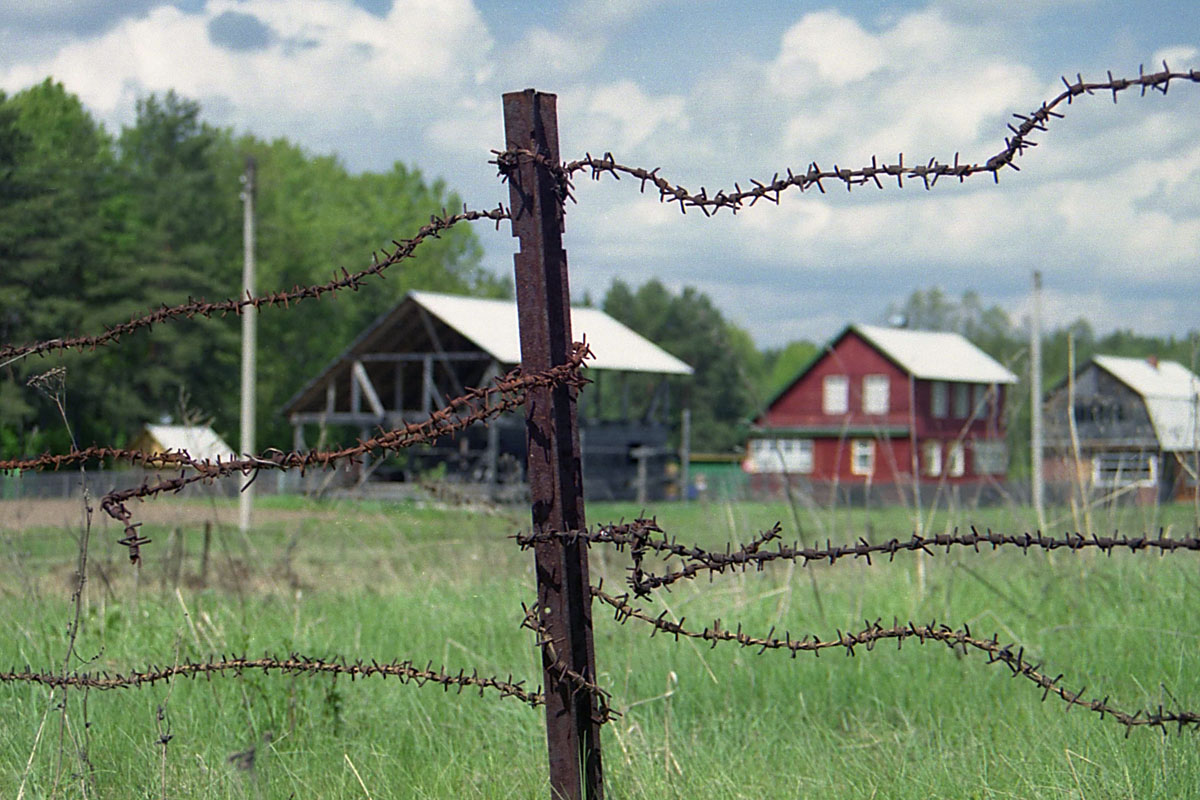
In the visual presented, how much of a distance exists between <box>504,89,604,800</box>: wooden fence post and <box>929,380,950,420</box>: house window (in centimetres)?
3978

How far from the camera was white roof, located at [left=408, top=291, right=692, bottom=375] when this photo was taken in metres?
25.6

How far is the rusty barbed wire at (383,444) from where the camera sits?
2.63 metres

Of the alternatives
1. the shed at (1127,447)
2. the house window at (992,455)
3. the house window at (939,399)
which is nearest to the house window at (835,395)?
the house window at (939,399)

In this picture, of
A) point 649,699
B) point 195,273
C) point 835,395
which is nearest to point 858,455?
point 835,395

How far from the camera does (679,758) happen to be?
3.95 m

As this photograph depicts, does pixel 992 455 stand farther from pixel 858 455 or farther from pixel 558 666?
pixel 858 455

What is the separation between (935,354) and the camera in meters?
43.3

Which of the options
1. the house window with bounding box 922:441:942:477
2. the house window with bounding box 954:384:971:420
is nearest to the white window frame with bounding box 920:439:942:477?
the house window with bounding box 922:441:942:477

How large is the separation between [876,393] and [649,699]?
3960 cm

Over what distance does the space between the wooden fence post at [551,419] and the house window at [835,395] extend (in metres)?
41.5

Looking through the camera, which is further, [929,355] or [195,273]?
[929,355]

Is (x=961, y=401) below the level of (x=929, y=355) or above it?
below

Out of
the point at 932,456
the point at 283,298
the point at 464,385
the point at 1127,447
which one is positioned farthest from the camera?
the point at 932,456

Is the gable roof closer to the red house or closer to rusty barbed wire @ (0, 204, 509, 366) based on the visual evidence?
the red house
